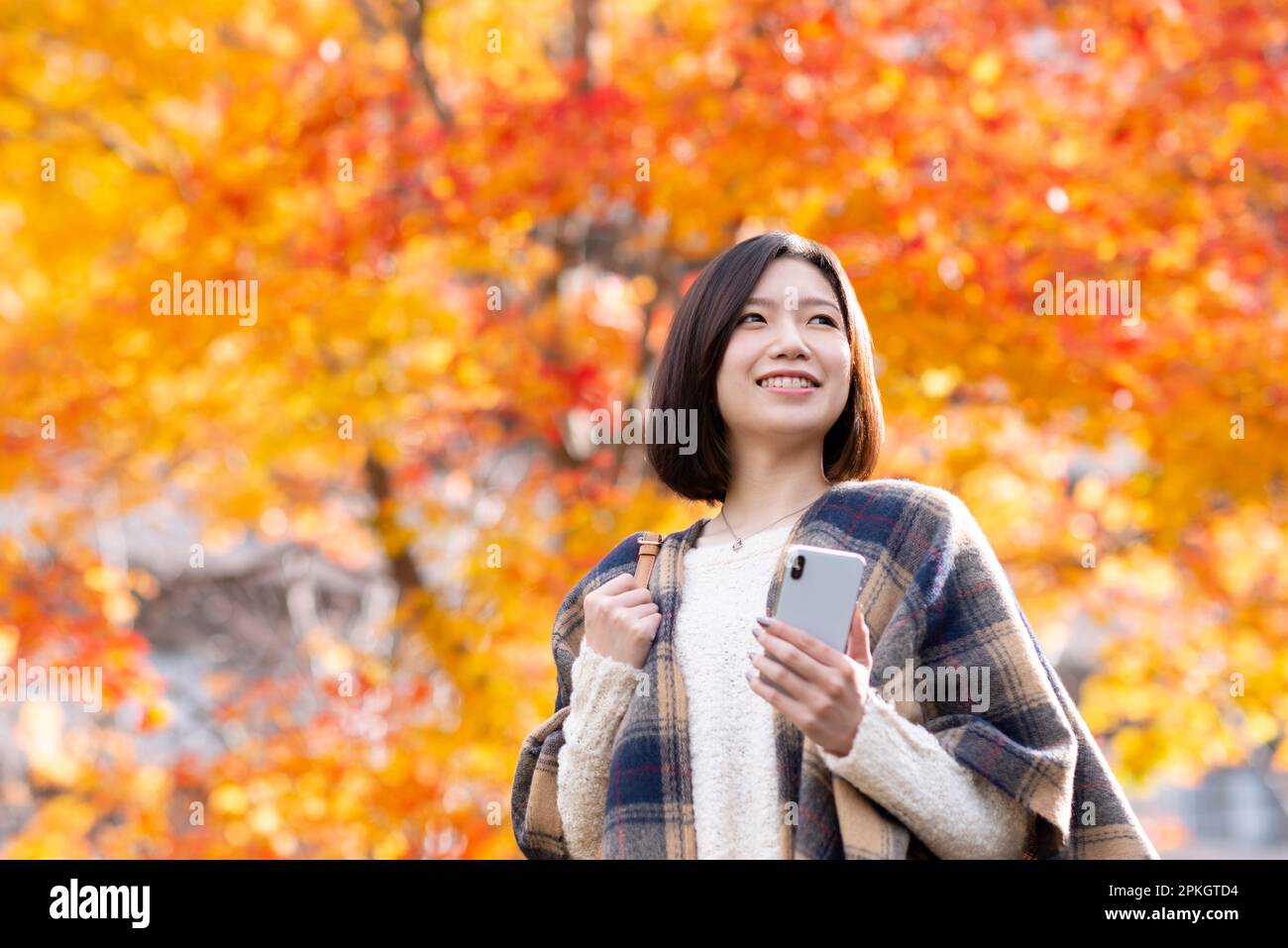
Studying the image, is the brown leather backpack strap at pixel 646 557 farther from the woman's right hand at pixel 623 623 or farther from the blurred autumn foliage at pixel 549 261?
the blurred autumn foliage at pixel 549 261

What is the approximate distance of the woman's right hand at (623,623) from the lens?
1.99 m

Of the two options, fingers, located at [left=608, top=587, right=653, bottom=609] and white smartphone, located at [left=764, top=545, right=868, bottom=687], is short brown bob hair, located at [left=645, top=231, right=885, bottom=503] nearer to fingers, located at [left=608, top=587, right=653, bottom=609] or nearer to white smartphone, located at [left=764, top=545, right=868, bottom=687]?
fingers, located at [left=608, top=587, right=653, bottom=609]

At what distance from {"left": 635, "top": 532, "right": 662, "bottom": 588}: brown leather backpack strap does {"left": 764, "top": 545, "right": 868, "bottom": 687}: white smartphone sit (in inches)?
15.9

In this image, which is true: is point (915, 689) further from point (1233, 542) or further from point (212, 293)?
point (1233, 542)

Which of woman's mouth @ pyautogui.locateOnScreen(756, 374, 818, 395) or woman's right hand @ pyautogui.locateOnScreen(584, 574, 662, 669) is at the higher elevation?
woman's mouth @ pyautogui.locateOnScreen(756, 374, 818, 395)

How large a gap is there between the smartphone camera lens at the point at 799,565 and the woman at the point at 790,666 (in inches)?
2.8

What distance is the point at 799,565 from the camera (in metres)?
1.73

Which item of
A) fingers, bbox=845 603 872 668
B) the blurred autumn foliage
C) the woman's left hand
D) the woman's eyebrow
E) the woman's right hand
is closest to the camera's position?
the woman's left hand

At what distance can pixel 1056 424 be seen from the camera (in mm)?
5836

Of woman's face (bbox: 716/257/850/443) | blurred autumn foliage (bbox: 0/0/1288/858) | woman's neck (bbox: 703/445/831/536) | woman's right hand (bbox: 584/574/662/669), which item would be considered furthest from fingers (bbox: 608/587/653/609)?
blurred autumn foliage (bbox: 0/0/1288/858)

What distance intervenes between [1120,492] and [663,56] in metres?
2.58

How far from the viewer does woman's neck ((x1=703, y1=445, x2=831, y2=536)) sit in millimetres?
2117

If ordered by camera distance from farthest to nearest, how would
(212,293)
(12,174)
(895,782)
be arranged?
1. (12,174)
2. (212,293)
3. (895,782)
